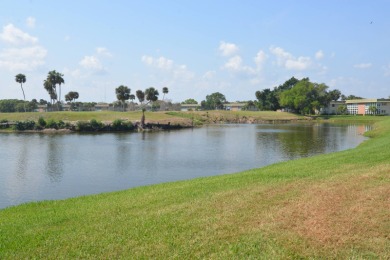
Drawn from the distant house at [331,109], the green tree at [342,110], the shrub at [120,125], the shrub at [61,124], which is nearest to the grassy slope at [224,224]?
the shrub at [120,125]

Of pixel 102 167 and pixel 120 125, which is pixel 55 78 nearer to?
pixel 120 125

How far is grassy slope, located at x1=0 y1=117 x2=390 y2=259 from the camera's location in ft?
29.2

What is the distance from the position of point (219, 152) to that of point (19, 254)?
34.5 meters

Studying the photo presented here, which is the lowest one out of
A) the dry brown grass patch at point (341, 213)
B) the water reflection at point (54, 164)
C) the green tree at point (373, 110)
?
the water reflection at point (54, 164)

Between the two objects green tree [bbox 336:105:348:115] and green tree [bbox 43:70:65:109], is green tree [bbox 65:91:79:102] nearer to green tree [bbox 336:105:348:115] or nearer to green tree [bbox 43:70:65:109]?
green tree [bbox 43:70:65:109]

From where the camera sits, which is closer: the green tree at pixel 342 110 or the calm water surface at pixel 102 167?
the calm water surface at pixel 102 167

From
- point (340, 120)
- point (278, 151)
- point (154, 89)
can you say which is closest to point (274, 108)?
point (340, 120)

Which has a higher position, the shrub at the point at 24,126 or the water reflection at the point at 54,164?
the shrub at the point at 24,126

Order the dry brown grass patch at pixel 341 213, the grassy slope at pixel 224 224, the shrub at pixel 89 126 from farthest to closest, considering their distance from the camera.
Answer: the shrub at pixel 89 126, the dry brown grass patch at pixel 341 213, the grassy slope at pixel 224 224

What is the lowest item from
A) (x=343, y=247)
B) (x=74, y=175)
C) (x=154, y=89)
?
(x=74, y=175)

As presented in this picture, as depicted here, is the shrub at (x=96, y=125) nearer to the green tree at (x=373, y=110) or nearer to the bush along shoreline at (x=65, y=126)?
the bush along shoreline at (x=65, y=126)

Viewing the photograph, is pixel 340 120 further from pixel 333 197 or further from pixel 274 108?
pixel 333 197

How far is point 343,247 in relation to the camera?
28.2 feet

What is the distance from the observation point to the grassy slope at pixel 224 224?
8906 millimetres
